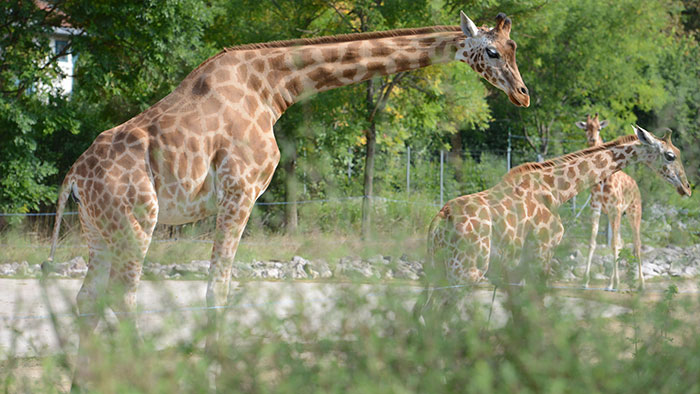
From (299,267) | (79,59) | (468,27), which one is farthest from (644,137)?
(79,59)

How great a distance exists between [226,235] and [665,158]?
517cm

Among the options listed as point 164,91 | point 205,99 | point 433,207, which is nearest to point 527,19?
point 433,207

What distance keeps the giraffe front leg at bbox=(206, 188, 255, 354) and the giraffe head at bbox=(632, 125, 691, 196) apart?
4.48 m

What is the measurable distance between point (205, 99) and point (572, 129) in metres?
17.8

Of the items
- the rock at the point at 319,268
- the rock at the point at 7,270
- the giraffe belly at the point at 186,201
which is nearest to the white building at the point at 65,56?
the rock at the point at 7,270

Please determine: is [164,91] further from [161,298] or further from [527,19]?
[161,298]

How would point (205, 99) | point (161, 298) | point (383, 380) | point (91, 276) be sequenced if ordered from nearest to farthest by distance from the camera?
point (383, 380)
point (161, 298)
point (91, 276)
point (205, 99)

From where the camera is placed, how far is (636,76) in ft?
66.7

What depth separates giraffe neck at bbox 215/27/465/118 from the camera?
558 centimetres

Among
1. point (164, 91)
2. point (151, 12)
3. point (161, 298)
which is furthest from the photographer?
point (164, 91)

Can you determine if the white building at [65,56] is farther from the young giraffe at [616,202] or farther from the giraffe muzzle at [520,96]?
the giraffe muzzle at [520,96]

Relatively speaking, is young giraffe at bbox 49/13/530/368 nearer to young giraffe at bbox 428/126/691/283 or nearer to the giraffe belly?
the giraffe belly

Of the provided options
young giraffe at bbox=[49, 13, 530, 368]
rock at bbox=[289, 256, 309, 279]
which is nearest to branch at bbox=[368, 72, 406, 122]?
rock at bbox=[289, 256, 309, 279]

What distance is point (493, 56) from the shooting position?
5.57m
